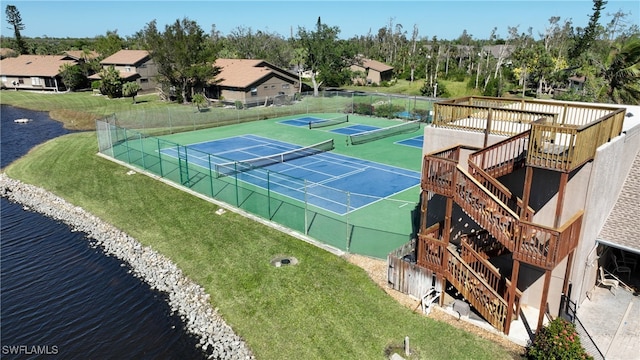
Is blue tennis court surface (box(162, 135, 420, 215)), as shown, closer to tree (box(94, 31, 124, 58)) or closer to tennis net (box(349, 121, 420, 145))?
tennis net (box(349, 121, 420, 145))

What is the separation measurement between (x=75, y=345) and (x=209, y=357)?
4.61m

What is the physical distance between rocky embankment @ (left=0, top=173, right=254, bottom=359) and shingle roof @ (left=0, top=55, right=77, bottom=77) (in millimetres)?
56257

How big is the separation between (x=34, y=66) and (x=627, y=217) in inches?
3495

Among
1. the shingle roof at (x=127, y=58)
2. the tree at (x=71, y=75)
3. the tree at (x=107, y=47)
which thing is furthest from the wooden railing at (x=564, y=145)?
the tree at (x=107, y=47)

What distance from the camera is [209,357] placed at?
13.2m

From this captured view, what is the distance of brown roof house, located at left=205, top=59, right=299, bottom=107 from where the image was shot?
59.9 metres

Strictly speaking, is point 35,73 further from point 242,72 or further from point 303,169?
point 303,169

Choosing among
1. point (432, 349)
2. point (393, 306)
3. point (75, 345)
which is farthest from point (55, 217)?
point (432, 349)

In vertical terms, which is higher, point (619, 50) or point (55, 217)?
point (619, 50)

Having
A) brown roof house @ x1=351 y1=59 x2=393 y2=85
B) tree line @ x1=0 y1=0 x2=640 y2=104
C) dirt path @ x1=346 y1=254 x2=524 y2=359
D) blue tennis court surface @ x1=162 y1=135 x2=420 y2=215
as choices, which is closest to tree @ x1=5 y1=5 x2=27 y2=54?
tree line @ x1=0 y1=0 x2=640 y2=104

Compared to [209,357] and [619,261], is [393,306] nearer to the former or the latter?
[209,357]

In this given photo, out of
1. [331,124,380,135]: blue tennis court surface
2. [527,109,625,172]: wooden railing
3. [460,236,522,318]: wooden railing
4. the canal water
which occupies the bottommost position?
the canal water

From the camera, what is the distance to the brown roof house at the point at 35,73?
7506cm

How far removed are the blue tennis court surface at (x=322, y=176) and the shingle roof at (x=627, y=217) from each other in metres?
9.59
